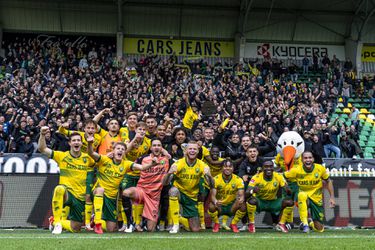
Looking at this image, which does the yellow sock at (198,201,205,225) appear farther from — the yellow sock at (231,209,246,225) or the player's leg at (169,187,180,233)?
the player's leg at (169,187,180,233)

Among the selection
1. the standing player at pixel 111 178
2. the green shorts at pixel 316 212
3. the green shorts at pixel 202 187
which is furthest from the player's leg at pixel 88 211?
the green shorts at pixel 316 212

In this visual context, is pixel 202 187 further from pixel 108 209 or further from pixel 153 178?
pixel 108 209

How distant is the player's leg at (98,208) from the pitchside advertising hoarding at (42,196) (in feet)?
5.97

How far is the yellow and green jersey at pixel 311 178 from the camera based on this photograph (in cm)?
896

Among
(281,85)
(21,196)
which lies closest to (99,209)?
(21,196)

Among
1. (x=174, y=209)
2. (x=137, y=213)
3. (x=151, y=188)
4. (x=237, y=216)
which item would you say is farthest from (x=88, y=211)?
(x=237, y=216)

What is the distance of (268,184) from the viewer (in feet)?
29.0

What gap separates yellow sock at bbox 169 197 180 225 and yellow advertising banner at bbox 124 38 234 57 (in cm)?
1955

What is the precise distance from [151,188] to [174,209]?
0.66 metres

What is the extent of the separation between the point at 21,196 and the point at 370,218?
24.1ft

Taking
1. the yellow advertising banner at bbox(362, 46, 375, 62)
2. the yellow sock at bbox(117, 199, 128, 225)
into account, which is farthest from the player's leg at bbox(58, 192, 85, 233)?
the yellow advertising banner at bbox(362, 46, 375, 62)

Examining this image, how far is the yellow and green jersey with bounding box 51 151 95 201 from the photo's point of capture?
8062 millimetres

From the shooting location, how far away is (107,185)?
8312mm

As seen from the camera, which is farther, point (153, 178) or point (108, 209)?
point (153, 178)
